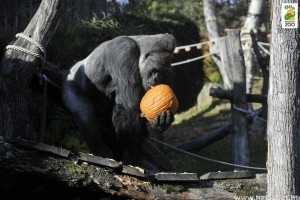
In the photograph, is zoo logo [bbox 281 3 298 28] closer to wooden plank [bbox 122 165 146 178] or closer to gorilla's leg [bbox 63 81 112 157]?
wooden plank [bbox 122 165 146 178]

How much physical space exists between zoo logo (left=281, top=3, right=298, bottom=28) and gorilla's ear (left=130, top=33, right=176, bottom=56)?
1.78 m

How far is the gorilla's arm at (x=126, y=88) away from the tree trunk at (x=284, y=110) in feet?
4.98

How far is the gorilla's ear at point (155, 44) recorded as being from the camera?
5035 millimetres

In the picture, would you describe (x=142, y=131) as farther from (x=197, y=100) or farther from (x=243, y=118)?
(x=197, y=100)

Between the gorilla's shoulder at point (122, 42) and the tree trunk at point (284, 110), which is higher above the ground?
the gorilla's shoulder at point (122, 42)

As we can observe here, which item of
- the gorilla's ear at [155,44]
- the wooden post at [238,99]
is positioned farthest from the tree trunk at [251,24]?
the gorilla's ear at [155,44]

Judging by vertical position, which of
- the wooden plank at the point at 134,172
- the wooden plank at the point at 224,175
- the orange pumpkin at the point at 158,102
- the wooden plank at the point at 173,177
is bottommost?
the wooden plank at the point at 224,175

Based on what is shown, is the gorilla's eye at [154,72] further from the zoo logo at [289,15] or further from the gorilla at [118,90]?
the zoo logo at [289,15]

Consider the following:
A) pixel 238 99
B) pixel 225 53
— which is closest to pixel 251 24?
pixel 225 53

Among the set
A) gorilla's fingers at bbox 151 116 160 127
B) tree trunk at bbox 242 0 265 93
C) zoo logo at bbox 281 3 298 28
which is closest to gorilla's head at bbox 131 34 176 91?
gorilla's fingers at bbox 151 116 160 127

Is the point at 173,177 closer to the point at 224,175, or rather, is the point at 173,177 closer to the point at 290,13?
the point at 224,175

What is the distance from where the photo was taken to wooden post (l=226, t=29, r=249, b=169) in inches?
277

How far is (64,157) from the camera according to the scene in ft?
12.4

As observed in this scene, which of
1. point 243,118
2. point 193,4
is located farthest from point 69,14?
point 193,4
